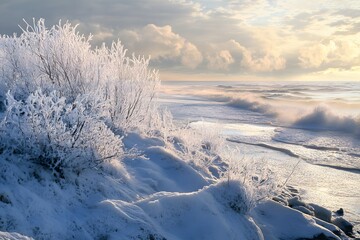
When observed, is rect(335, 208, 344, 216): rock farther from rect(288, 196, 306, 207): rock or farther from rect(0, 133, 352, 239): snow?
rect(0, 133, 352, 239): snow

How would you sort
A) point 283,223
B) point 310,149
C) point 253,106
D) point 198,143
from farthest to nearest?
point 253,106, point 310,149, point 198,143, point 283,223

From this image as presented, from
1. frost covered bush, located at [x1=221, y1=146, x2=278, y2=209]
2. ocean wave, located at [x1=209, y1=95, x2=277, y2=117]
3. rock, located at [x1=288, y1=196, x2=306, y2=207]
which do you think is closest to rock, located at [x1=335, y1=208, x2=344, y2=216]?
rock, located at [x1=288, y1=196, x2=306, y2=207]

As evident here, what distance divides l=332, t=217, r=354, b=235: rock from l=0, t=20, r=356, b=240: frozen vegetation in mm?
188

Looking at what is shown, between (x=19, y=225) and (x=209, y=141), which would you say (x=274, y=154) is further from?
(x=19, y=225)

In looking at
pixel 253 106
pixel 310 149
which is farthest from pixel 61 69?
pixel 253 106

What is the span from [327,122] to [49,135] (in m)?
22.9

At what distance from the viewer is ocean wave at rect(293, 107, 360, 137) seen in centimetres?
2238

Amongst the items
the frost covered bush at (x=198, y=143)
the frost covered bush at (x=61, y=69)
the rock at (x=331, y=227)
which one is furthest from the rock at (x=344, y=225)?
the frost covered bush at (x=61, y=69)

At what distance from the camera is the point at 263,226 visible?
249 inches

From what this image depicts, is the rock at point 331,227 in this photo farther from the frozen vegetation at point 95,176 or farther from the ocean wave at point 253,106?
the ocean wave at point 253,106

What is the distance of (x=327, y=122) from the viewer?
2434 centimetres

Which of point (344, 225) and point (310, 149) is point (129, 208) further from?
point (310, 149)

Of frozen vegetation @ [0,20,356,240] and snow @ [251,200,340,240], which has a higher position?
frozen vegetation @ [0,20,356,240]

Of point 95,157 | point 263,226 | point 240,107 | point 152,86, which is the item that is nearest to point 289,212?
point 263,226
